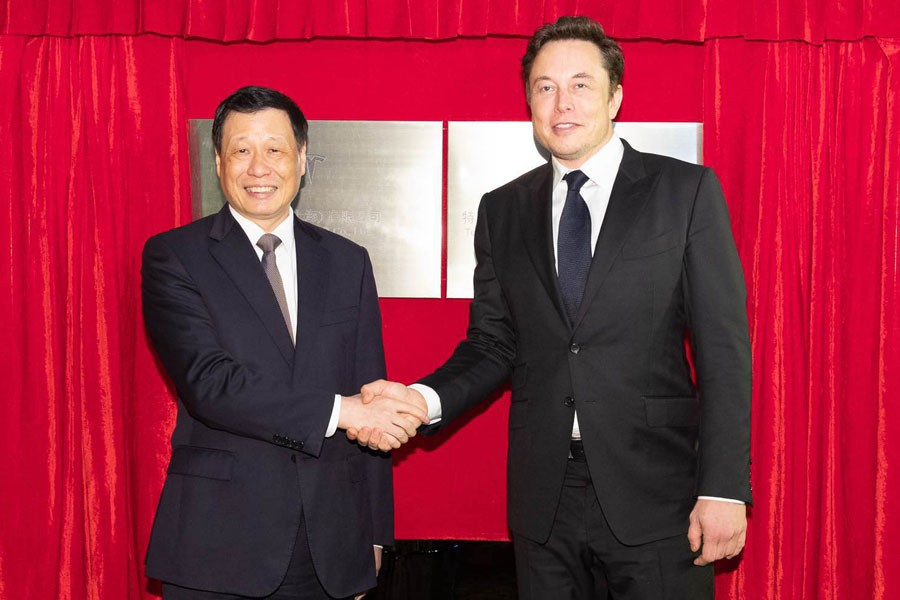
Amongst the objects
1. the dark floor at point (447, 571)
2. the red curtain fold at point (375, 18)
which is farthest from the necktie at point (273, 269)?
the dark floor at point (447, 571)

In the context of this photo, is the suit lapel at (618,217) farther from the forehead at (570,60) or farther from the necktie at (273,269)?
the necktie at (273,269)

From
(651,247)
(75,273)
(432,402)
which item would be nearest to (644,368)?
(651,247)

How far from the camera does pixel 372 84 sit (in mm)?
2920

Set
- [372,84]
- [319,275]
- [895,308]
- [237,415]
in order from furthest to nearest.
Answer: [372,84]
[895,308]
[319,275]
[237,415]

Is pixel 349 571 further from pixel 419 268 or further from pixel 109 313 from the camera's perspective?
pixel 109 313

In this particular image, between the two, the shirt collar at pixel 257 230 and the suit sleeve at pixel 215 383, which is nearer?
the suit sleeve at pixel 215 383

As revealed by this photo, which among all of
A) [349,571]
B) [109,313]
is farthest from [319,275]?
[109,313]

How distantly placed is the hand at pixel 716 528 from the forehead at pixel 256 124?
4.45ft

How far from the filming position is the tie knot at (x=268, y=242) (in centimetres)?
216

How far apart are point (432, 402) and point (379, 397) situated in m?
0.22

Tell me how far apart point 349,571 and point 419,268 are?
45.8 inches

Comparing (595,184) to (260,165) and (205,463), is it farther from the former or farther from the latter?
(205,463)

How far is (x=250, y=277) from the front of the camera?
2.07 m

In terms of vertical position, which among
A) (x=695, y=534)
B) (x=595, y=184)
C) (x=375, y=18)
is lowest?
(x=695, y=534)
